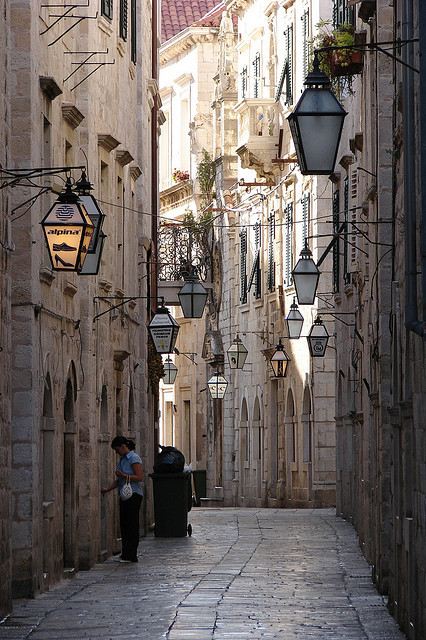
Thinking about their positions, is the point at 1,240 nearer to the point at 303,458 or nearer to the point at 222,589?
the point at 222,589

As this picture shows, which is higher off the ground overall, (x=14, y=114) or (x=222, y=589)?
(x=14, y=114)

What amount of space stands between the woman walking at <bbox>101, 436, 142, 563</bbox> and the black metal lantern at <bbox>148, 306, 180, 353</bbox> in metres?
5.33

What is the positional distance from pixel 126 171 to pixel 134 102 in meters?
1.99

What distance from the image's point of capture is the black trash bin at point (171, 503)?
24.5 m

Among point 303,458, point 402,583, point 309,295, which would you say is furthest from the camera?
point 303,458

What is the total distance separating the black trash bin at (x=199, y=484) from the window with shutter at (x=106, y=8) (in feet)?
75.8

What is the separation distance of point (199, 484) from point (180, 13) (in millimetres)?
20067

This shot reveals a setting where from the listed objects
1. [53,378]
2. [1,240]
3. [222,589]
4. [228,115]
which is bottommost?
[222,589]

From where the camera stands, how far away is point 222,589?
50.0ft

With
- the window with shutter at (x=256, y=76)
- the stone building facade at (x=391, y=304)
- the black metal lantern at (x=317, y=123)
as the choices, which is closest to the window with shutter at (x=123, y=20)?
the stone building facade at (x=391, y=304)

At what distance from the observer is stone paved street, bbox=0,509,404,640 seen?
12.0m

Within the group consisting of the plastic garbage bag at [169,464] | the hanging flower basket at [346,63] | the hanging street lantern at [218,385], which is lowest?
the plastic garbage bag at [169,464]

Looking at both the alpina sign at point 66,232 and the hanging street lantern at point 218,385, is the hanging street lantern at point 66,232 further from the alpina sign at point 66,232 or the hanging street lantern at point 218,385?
the hanging street lantern at point 218,385

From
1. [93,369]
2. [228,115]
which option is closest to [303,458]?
[228,115]
